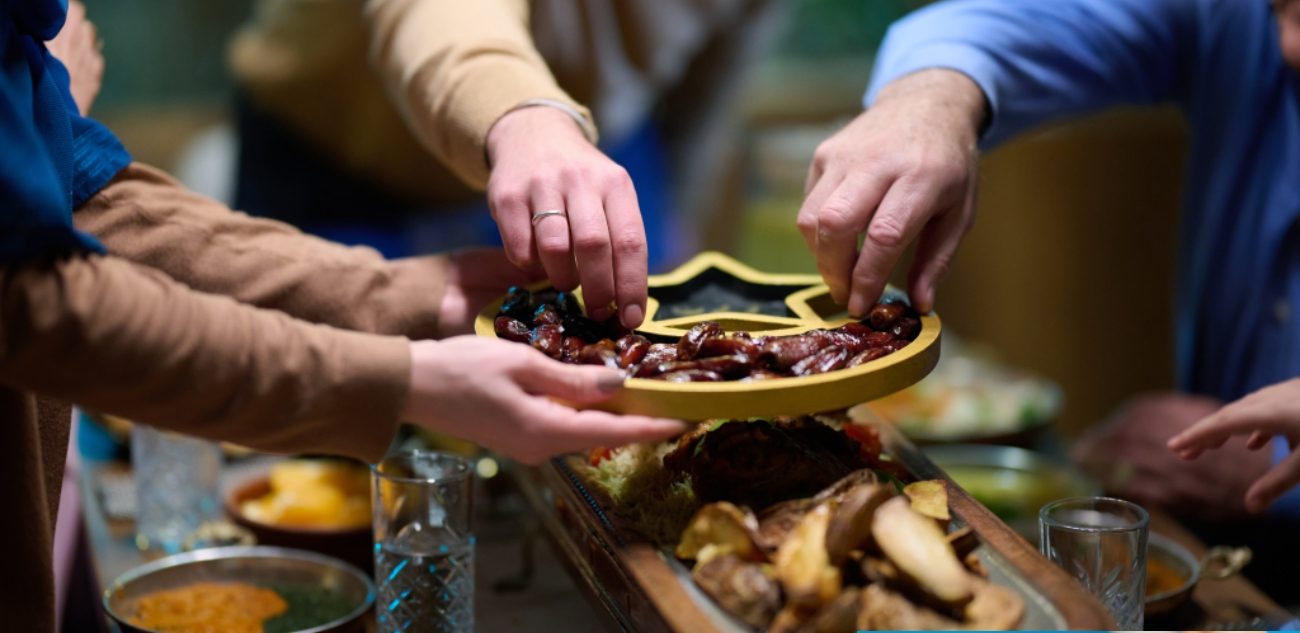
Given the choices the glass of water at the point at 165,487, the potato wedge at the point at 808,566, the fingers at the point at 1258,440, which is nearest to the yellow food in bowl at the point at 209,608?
the glass of water at the point at 165,487

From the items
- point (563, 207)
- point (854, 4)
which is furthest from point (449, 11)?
point (854, 4)

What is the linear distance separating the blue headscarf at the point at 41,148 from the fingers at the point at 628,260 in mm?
516

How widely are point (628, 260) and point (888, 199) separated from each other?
31 cm

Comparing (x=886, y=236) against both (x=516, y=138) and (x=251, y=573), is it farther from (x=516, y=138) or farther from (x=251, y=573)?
(x=251, y=573)

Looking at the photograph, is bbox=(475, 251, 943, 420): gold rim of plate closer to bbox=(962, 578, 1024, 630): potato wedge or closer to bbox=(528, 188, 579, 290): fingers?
bbox=(528, 188, 579, 290): fingers

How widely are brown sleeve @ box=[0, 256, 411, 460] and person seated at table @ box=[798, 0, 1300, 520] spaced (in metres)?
0.85

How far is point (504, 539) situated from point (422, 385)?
78cm

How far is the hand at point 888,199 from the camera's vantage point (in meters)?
1.37

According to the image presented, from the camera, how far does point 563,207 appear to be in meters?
1.35

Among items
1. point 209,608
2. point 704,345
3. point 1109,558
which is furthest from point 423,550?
point 1109,558

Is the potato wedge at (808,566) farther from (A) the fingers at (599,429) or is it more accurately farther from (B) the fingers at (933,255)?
(B) the fingers at (933,255)

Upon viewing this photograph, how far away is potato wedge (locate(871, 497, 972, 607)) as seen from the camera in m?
1.00

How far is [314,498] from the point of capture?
5.84 feet

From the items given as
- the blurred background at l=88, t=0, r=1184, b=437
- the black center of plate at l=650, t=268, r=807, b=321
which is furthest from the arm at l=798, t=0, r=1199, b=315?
the blurred background at l=88, t=0, r=1184, b=437
